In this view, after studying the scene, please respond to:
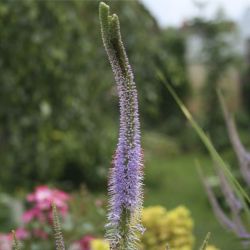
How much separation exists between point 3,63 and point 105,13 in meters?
6.46

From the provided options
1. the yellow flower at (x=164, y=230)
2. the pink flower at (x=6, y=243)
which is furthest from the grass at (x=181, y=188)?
the yellow flower at (x=164, y=230)

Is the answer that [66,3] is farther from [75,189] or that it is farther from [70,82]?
[75,189]

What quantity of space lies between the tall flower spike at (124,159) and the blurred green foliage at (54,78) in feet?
18.3

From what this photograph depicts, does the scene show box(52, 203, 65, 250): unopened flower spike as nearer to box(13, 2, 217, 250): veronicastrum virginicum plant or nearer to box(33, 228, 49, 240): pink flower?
box(13, 2, 217, 250): veronicastrum virginicum plant

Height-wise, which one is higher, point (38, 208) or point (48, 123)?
point (48, 123)

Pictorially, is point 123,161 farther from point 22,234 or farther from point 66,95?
point 66,95

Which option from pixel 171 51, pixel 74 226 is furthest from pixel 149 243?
pixel 171 51

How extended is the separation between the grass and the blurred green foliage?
1217mm

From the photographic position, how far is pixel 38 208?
4.22 metres

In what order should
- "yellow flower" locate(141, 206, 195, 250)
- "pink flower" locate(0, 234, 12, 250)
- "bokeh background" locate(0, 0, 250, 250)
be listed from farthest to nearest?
"bokeh background" locate(0, 0, 250, 250) → "pink flower" locate(0, 234, 12, 250) → "yellow flower" locate(141, 206, 195, 250)

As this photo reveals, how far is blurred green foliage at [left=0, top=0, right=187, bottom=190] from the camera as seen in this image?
23.7ft

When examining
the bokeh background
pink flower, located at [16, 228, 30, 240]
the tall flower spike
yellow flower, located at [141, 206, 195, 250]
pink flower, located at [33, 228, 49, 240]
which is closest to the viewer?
the tall flower spike

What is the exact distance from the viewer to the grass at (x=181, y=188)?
8093mm

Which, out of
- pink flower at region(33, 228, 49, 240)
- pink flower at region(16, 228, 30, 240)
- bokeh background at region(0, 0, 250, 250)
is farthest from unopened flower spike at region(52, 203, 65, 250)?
bokeh background at region(0, 0, 250, 250)
